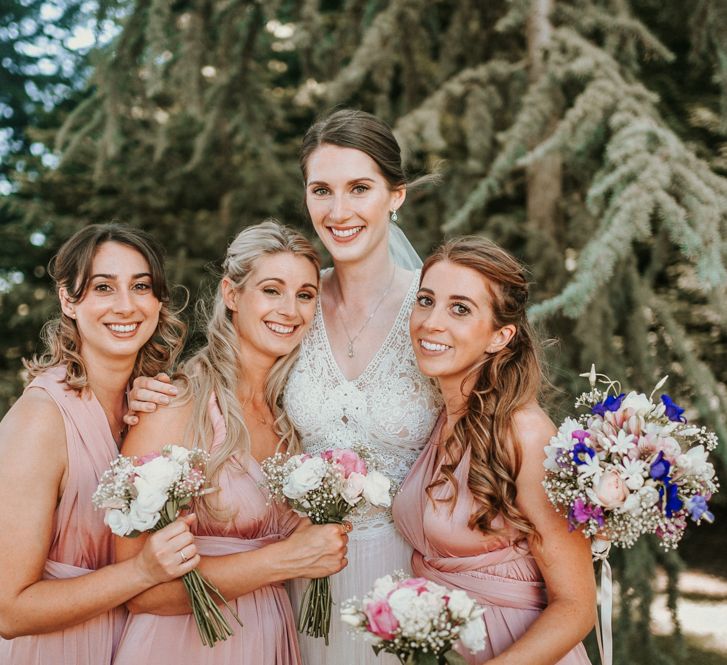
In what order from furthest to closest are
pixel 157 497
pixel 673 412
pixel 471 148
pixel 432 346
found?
pixel 471 148, pixel 432 346, pixel 673 412, pixel 157 497

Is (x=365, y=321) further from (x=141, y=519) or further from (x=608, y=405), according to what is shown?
(x=141, y=519)

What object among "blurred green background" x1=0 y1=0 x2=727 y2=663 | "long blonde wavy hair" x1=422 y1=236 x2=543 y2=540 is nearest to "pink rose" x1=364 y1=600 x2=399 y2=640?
"long blonde wavy hair" x1=422 y1=236 x2=543 y2=540

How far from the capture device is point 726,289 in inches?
159

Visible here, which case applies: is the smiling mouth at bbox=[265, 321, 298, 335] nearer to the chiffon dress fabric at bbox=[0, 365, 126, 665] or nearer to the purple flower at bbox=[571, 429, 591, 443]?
the chiffon dress fabric at bbox=[0, 365, 126, 665]

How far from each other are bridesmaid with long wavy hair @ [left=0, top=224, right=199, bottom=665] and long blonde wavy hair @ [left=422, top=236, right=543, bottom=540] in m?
1.03

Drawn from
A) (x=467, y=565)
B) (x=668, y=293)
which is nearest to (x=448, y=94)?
(x=668, y=293)

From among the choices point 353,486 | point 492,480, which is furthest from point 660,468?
point 353,486

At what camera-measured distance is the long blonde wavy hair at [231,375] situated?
3.04m

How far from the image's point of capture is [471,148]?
5.02 metres

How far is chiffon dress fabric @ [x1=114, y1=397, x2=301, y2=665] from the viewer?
291cm

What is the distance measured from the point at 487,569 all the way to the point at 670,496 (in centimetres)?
72

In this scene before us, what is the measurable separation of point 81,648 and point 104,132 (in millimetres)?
3434

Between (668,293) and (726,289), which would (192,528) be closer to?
(726,289)

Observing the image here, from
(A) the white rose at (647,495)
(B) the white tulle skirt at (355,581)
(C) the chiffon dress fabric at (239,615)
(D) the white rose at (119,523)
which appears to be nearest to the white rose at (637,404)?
(A) the white rose at (647,495)
